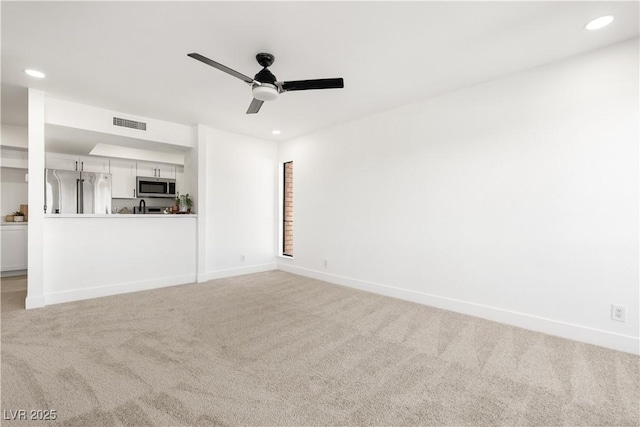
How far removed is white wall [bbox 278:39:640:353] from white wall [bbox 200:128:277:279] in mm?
1957

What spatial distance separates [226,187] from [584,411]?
5017 mm

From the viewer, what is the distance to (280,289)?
4355 mm

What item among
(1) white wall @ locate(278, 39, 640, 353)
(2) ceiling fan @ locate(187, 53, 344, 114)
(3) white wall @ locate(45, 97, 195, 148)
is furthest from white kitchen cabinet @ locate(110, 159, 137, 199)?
(2) ceiling fan @ locate(187, 53, 344, 114)

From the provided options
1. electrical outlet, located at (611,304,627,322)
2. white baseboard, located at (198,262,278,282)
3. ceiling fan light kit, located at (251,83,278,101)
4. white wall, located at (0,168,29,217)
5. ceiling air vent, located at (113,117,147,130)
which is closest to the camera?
electrical outlet, located at (611,304,627,322)

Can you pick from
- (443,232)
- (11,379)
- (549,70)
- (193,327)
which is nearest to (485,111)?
(549,70)

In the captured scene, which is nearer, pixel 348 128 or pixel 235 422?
pixel 235 422

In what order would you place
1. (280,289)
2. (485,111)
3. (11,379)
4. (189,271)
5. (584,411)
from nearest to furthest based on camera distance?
1. (584,411)
2. (11,379)
3. (485,111)
4. (280,289)
5. (189,271)

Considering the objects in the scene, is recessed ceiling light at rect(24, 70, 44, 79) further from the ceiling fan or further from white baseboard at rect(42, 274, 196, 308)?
white baseboard at rect(42, 274, 196, 308)

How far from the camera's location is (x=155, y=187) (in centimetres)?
627

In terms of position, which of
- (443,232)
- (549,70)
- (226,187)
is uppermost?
(549,70)

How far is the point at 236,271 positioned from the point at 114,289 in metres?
1.83

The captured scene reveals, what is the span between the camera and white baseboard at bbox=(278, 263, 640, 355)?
245 cm

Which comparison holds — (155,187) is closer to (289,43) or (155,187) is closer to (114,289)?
(114,289)

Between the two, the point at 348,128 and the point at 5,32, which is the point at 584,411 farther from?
the point at 5,32
